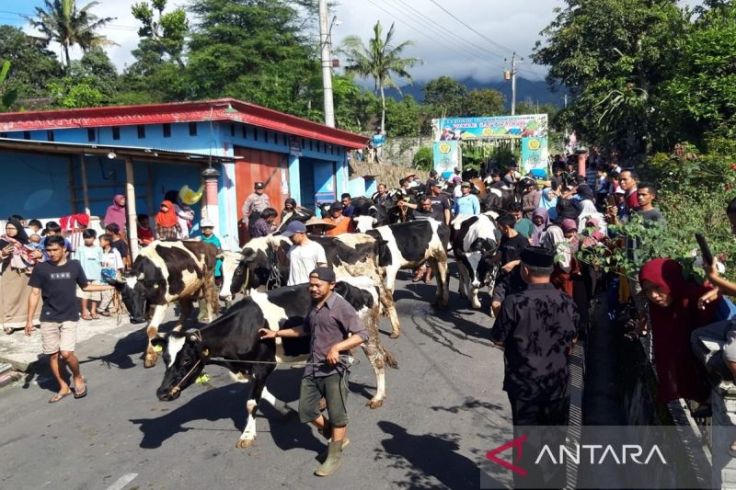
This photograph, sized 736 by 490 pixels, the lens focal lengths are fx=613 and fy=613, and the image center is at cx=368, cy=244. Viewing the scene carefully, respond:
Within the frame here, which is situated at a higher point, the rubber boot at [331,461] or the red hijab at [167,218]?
the red hijab at [167,218]

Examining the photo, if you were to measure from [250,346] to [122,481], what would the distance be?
155 centimetres

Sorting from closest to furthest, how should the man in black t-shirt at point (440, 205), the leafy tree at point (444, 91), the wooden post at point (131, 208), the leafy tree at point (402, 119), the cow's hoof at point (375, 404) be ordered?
the cow's hoof at point (375, 404), the wooden post at point (131, 208), the man in black t-shirt at point (440, 205), the leafy tree at point (402, 119), the leafy tree at point (444, 91)

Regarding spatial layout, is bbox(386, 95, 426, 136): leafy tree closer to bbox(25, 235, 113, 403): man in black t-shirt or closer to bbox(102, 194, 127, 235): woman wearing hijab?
bbox(102, 194, 127, 235): woman wearing hijab

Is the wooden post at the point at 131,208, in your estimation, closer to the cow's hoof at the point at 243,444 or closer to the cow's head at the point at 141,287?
the cow's head at the point at 141,287

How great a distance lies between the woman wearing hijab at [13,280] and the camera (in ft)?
33.0

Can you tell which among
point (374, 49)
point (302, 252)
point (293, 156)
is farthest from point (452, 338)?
point (374, 49)

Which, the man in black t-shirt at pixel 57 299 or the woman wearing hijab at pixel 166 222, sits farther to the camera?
the woman wearing hijab at pixel 166 222

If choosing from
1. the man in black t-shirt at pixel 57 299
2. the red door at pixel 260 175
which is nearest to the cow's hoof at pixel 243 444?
the man in black t-shirt at pixel 57 299

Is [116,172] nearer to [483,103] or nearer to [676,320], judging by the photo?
[676,320]

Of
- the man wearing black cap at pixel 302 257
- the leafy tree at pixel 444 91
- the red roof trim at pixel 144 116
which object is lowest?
the man wearing black cap at pixel 302 257

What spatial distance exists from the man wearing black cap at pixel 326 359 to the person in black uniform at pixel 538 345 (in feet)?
4.39

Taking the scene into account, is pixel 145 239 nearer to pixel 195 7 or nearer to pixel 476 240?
pixel 476 240

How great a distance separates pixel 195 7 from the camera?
2992 cm

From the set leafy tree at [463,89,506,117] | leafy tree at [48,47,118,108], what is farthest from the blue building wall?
leafy tree at [463,89,506,117]
